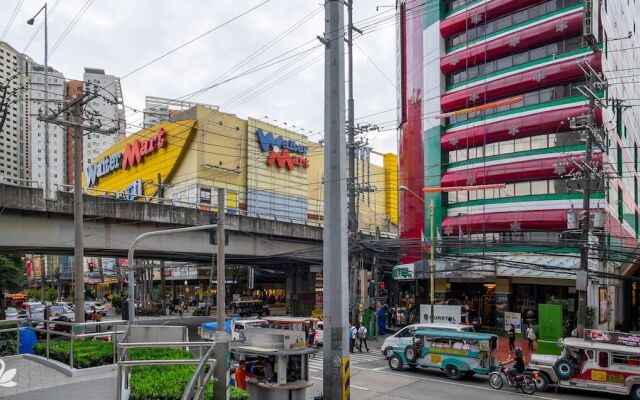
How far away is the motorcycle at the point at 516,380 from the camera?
19906 mm

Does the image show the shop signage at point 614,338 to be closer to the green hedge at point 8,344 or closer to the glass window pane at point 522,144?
the green hedge at point 8,344

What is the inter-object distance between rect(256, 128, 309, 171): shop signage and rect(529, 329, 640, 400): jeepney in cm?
5697

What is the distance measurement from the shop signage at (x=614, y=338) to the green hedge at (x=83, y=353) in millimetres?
16456

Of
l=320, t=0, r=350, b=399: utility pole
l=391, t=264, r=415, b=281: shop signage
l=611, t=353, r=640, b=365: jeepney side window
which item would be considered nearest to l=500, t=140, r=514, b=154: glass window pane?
l=391, t=264, r=415, b=281: shop signage

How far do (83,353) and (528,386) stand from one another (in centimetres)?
1541

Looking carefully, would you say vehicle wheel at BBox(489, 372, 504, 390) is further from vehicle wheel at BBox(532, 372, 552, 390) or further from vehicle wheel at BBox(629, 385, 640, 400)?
vehicle wheel at BBox(629, 385, 640, 400)

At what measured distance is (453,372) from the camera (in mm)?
22234

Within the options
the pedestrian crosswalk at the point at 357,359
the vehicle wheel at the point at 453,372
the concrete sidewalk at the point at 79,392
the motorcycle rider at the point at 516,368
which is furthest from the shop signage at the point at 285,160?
the concrete sidewalk at the point at 79,392

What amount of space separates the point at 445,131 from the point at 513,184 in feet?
25.7

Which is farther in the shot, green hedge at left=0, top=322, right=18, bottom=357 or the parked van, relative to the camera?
the parked van

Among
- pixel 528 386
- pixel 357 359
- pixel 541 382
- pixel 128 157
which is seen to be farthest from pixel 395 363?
pixel 128 157

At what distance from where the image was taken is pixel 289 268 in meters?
54.3

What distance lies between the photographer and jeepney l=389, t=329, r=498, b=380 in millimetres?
21859

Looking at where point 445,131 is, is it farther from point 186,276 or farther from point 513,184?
point 186,276
